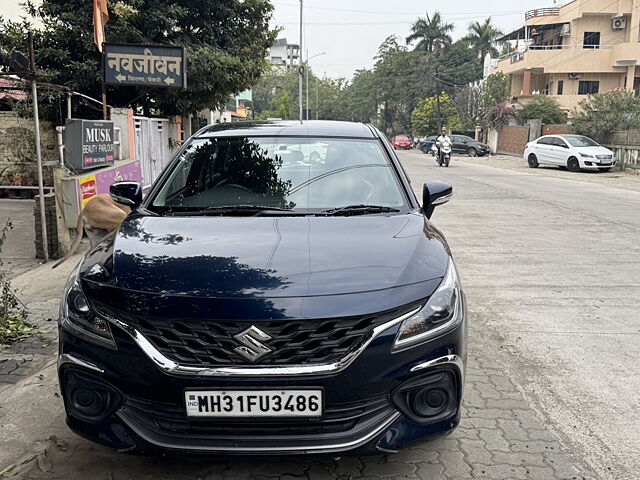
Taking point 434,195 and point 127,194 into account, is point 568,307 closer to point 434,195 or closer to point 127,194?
point 434,195

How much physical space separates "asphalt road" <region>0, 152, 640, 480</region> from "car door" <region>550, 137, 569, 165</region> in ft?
61.3

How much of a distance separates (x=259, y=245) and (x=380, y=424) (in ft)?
3.39

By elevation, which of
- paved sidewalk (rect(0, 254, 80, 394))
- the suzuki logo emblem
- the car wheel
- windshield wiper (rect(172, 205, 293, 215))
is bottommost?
paved sidewalk (rect(0, 254, 80, 394))

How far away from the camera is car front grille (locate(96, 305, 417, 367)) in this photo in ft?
8.29

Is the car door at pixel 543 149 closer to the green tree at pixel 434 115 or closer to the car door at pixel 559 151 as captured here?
the car door at pixel 559 151

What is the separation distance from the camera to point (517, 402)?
3791 mm

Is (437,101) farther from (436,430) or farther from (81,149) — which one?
(436,430)

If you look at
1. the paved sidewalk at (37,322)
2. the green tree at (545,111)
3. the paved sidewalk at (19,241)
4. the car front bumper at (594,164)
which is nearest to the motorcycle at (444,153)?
the car front bumper at (594,164)

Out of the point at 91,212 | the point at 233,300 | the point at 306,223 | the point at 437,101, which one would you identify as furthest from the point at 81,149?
the point at 437,101

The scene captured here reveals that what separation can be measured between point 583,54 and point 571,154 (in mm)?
25540

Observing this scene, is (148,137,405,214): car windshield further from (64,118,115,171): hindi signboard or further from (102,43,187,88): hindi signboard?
(102,43,187,88): hindi signboard

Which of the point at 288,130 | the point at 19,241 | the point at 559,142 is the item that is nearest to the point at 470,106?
the point at 559,142

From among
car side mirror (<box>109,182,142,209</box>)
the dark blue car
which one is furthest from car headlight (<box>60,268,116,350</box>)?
car side mirror (<box>109,182,142,209</box>)

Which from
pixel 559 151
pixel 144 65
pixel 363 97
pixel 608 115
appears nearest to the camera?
pixel 144 65
